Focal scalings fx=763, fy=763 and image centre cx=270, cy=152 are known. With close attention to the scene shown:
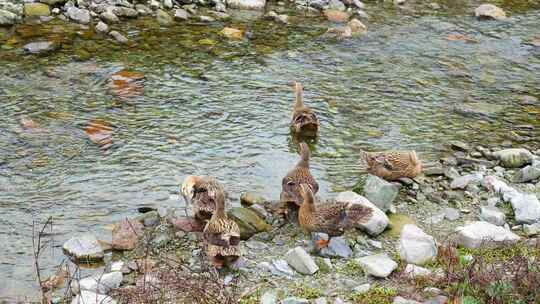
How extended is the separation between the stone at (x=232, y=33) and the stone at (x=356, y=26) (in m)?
2.05

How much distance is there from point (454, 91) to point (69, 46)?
239 inches

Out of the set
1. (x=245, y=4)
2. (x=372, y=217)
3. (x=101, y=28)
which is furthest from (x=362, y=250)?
(x=245, y=4)

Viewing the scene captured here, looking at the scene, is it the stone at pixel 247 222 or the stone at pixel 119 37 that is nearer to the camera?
the stone at pixel 247 222

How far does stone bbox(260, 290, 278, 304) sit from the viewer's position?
20.4 feet

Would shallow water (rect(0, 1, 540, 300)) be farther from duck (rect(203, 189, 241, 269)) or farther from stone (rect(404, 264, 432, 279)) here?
stone (rect(404, 264, 432, 279))

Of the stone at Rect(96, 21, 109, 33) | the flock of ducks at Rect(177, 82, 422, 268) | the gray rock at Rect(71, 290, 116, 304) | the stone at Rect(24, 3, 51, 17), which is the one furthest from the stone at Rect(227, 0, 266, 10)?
the gray rock at Rect(71, 290, 116, 304)

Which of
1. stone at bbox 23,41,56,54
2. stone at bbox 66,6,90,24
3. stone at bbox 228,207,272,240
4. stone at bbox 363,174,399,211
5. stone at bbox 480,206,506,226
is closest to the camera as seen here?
stone at bbox 228,207,272,240

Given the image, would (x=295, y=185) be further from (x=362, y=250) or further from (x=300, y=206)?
(x=362, y=250)

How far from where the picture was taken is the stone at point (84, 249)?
700 centimetres

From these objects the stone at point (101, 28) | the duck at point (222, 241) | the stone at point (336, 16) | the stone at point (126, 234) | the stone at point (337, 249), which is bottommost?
the stone at point (337, 249)

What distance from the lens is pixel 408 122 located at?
10.6 metres

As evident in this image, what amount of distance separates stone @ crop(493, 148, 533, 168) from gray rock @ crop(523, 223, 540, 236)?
1730 mm

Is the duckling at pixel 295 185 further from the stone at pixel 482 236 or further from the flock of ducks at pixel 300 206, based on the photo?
the stone at pixel 482 236

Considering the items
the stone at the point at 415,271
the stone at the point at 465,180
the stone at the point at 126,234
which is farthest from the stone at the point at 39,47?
the stone at the point at 415,271
